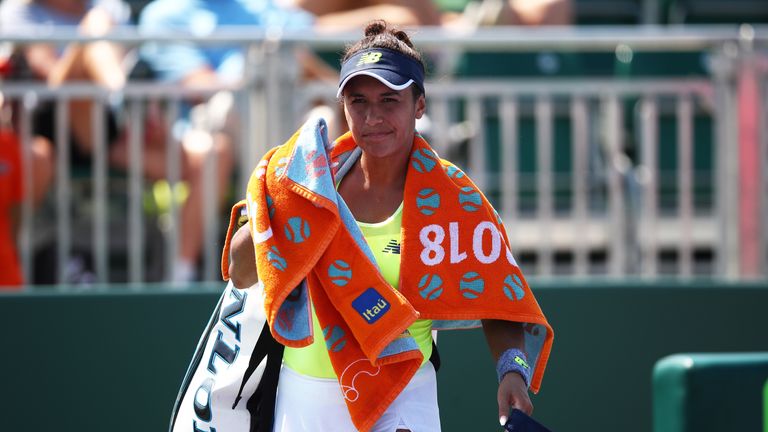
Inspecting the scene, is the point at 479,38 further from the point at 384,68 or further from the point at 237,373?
the point at 237,373

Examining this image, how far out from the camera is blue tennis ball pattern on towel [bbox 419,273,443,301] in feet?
10.0

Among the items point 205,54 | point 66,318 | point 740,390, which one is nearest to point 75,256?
point 66,318

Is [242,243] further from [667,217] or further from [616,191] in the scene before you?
[667,217]

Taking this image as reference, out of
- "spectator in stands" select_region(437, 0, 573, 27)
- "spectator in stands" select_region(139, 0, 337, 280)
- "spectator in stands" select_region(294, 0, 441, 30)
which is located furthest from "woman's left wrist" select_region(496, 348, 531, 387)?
"spectator in stands" select_region(437, 0, 573, 27)

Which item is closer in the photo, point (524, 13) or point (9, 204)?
point (9, 204)

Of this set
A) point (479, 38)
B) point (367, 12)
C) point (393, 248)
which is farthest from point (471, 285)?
point (367, 12)

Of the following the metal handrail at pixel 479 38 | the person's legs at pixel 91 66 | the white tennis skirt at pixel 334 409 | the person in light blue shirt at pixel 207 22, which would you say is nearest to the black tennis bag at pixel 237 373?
the white tennis skirt at pixel 334 409

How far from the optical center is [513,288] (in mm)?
3094

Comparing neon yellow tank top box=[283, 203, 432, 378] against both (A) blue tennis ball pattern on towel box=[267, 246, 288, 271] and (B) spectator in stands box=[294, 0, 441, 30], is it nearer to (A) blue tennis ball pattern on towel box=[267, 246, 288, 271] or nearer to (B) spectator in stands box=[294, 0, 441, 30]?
(A) blue tennis ball pattern on towel box=[267, 246, 288, 271]

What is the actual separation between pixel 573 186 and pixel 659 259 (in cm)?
81

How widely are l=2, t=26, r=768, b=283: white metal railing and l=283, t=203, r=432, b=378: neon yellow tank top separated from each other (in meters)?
2.28

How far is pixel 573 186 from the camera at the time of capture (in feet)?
18.7

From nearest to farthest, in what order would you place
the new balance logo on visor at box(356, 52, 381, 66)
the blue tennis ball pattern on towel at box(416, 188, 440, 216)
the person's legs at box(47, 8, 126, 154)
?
the new balance logo on visor at box(356, 52, 381, 66) < the blue tennis ball pattern on towel at box(416, 188, 440, 216) < the person's legs at box(47, 8, 126, 154)

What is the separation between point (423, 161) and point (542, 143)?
8.45 ft
